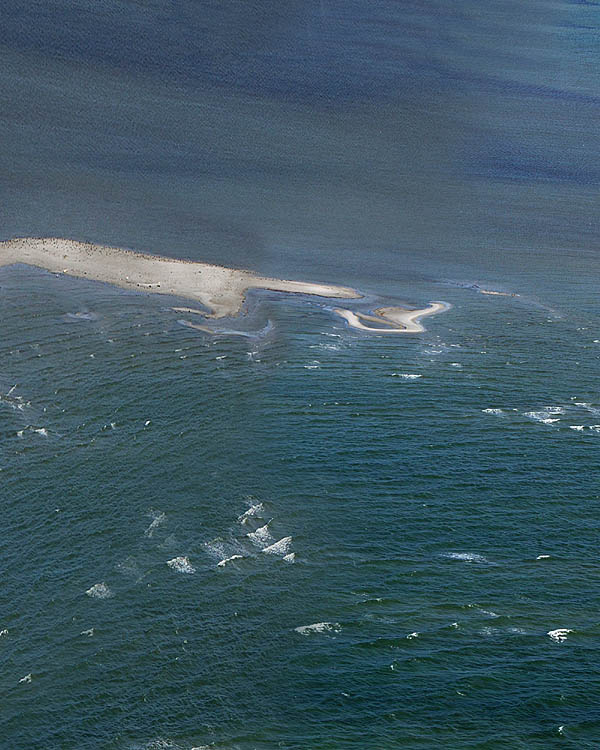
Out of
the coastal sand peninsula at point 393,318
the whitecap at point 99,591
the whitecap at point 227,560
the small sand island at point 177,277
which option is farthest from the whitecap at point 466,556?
the small sand island at point 177,277

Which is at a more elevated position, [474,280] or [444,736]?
[474,280]

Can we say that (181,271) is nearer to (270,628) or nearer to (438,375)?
(438,375)

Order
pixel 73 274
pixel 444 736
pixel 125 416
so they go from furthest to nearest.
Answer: pixel 73 274, pixel 125 416, pixel 444 736

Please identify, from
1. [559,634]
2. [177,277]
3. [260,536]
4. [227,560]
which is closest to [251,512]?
[260,536]

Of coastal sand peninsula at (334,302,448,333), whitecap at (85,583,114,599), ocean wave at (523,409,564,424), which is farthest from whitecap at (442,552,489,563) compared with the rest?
coastal sand peninsula at (334,302,448,333)

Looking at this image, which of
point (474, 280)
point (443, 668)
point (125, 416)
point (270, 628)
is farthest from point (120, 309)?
point (443, 668)

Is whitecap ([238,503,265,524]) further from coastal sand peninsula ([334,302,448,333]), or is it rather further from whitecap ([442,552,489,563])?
coastal sand peninsula ([334,302,448,333])

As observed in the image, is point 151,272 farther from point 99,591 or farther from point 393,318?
point 99,591
